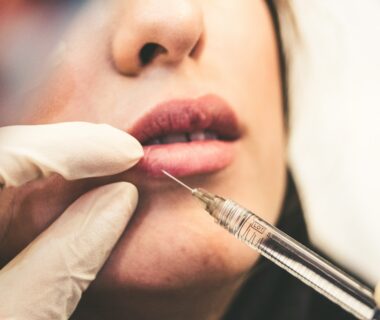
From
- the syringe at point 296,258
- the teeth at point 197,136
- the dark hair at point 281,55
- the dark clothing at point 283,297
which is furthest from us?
the dark clothing at point 283,297

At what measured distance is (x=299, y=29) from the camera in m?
0.87

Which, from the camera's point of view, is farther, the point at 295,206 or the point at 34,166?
the point at 295,206

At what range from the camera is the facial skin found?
1.95 ft

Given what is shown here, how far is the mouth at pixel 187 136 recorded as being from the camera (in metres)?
0.60

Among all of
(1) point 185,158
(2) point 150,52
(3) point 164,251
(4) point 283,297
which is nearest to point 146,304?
(3) point 164,251

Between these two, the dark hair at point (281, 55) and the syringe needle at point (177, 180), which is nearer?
the syringe needle at point (177, 180)

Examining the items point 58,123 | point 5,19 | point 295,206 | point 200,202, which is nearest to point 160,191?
point 200,202

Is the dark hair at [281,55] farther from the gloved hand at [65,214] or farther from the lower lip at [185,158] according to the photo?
the gloved hand at [65,214]

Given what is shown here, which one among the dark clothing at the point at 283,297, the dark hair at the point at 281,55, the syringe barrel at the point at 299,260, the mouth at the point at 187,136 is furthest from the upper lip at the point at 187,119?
the dark clothing at the point at 283,297

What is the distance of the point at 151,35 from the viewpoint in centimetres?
59

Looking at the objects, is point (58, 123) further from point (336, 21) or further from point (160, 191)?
point (336, 21)

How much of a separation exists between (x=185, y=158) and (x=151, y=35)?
166mm

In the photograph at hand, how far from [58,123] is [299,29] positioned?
1.66ft

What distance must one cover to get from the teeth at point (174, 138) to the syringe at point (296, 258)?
55mm
